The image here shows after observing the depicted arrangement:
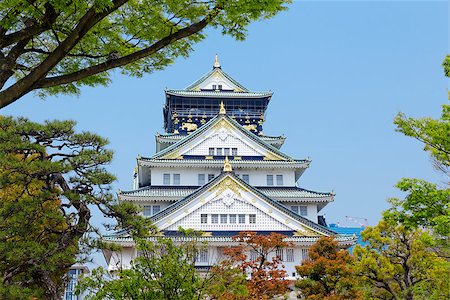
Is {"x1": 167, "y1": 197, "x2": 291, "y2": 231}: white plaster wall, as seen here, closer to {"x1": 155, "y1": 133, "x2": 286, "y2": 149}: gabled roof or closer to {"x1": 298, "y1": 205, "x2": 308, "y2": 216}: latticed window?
{"x1": 298, "y1": 205, "x2": 308, "y2": 216}: latticed window

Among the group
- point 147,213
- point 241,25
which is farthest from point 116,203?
point 147,213

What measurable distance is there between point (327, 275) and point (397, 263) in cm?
305

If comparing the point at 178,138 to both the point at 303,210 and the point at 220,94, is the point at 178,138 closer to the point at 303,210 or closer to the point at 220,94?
the point at 220,94

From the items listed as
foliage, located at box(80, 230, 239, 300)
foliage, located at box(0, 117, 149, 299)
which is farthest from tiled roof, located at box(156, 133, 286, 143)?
foliage, located at box(80, 230, 239, 300)

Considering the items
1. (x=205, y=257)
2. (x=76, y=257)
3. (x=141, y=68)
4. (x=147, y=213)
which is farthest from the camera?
(x=147, y=213)

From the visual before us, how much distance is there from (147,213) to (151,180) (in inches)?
106

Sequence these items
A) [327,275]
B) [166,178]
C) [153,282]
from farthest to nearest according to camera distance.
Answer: [166,178] → [327,275] → [153,282]

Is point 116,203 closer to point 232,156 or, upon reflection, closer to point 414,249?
point 414,249

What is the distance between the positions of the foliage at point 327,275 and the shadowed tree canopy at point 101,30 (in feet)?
53.7

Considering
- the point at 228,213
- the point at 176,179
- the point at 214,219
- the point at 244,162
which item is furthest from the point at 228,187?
the point at 176,179

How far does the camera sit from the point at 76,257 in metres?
14.7

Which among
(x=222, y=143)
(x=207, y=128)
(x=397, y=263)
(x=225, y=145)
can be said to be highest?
(x=207, y=128)

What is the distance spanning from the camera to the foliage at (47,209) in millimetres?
13984

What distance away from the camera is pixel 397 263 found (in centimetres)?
2131
